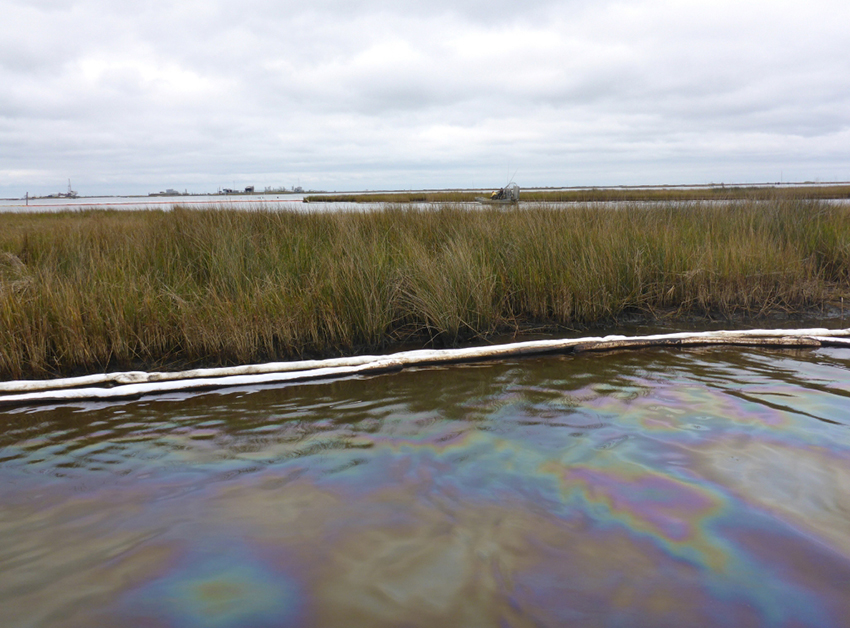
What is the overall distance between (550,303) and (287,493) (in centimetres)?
406

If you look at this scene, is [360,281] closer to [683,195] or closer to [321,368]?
[321,368]

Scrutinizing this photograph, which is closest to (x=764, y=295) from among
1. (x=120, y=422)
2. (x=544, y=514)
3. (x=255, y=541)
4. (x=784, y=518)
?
(x=784, y=518)

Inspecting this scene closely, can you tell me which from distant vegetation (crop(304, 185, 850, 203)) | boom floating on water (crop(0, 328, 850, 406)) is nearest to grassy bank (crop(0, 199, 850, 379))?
boom floating on water (crop(0, 328, 850, 406))

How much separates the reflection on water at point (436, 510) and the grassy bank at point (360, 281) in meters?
1.12

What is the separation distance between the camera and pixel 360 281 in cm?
499

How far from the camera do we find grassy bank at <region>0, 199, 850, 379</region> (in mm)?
4305

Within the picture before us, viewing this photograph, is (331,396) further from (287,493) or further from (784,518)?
(784,518)

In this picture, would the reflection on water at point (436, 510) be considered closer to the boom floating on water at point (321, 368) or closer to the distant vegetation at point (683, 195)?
the boom floating on water at point (321, 368)

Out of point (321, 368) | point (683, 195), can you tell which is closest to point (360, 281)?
point (321, 368)

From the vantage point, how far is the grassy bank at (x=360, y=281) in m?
4.30

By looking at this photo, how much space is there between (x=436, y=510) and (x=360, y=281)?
123 inches

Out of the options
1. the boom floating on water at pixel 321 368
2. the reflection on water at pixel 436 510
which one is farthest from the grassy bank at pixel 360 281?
the reflection on water at pixel 436 510

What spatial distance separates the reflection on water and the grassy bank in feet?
3.67

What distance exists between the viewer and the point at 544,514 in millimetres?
2141
